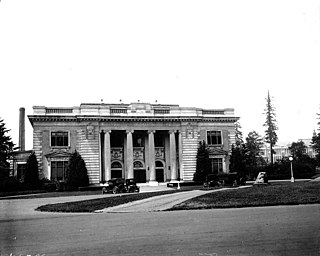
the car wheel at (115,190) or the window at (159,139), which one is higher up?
the window at (159,139)

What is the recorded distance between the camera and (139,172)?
193ft

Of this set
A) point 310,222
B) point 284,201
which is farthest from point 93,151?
point 310,222

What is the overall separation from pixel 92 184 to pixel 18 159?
36.1 ft

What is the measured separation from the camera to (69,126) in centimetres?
5538

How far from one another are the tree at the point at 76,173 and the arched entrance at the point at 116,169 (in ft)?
18.7

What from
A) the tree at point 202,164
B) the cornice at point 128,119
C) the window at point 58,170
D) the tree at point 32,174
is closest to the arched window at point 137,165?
the cornice at point 128,119

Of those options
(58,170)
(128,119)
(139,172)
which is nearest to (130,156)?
(139,172)

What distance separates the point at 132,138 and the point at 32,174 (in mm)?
15335

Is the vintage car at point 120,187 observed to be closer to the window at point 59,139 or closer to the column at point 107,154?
the column at point 107,154

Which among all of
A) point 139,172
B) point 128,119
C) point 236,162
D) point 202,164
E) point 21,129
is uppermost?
point 128,119

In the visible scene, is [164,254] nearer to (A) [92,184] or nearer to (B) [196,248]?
(B) [196,248]

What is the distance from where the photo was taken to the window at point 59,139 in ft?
180

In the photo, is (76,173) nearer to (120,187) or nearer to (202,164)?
(120,187)

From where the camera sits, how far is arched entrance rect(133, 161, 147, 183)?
58.5 m
